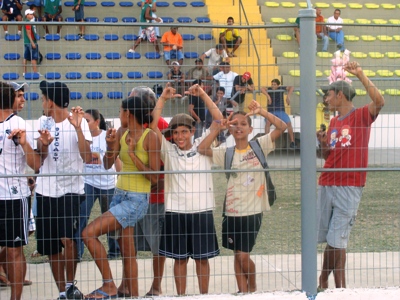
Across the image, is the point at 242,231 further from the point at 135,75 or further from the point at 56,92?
the point at 56,92

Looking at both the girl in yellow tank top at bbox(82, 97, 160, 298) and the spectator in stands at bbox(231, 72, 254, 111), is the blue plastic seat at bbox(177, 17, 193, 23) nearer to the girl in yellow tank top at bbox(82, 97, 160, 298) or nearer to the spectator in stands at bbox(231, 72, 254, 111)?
the girl in yellow tank top at bbox(82, 97, 160, 298)

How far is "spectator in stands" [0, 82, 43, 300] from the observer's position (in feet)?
16.1

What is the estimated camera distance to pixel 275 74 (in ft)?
16.5

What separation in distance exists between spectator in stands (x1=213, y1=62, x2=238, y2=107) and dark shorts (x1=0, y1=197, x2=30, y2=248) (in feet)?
5.88

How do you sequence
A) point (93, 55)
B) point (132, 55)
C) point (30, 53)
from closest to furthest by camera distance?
point (93, 55) → point (132, 55) → point (30, 53)

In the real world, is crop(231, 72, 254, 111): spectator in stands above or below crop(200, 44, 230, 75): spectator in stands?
below

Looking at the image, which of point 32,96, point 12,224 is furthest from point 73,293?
point 32,96

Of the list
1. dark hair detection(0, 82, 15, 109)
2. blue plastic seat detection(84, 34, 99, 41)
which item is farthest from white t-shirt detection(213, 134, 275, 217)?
dark hair detection(0, 82, 15, 109)

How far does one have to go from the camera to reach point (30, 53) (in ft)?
17.5

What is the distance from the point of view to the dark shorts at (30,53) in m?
5.22

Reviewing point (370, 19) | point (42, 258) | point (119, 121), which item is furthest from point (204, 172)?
point (370, 19)

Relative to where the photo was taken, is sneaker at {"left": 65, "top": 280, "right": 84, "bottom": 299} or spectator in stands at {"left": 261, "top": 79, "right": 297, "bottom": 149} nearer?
spectator in stands at {"left": 261, "top": 79, "right": 297, "bottom": 149}

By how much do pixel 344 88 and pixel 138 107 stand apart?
1651 millimetres

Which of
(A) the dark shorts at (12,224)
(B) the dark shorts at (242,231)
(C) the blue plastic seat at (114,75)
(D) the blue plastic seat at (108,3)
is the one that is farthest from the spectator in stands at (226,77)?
(D) the blue plastic seat at (108,3)
